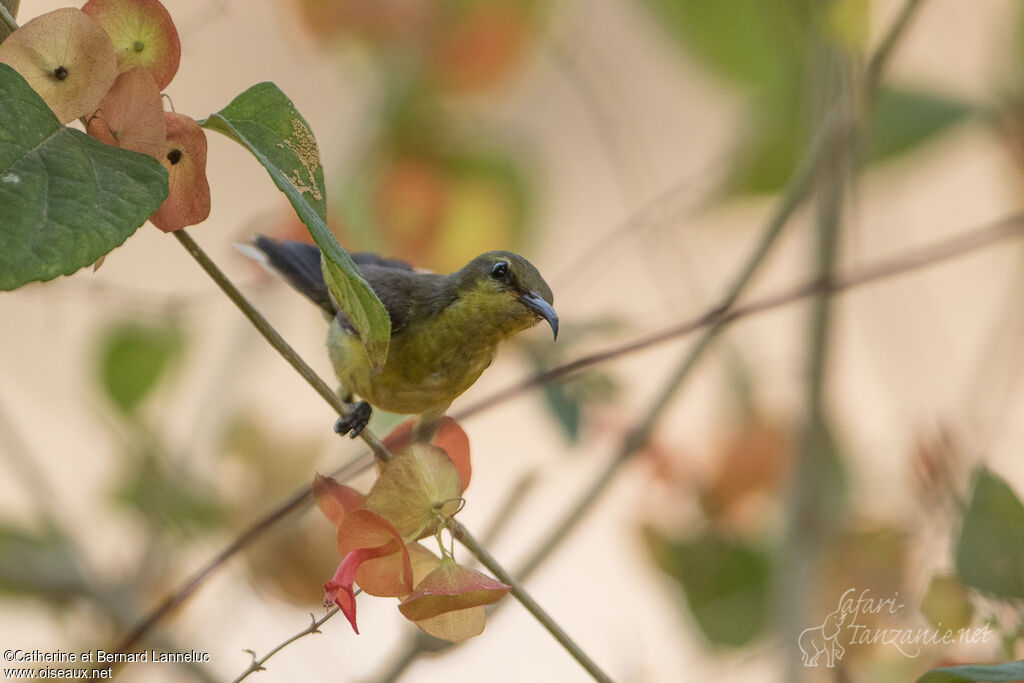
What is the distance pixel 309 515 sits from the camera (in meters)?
1.44

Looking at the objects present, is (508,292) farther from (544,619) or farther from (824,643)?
(544,619)

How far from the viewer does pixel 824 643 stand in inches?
48.5

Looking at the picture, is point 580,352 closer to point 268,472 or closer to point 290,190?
point 268,472

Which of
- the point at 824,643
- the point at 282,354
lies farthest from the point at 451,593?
the point at 824,643

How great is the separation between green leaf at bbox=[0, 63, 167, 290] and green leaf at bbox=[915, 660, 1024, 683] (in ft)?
1.73

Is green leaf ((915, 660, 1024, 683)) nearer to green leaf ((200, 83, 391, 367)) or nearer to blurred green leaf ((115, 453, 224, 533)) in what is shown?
green leaf ((200, 83, 391, 367))

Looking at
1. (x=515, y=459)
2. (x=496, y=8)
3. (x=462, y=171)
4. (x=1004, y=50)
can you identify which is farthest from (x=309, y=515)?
(x=1004, y=50)

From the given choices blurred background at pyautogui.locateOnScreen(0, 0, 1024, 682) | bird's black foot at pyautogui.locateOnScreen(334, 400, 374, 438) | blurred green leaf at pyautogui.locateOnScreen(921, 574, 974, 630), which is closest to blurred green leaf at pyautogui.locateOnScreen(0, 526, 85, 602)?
blurred background at pyautogui.locateOnScreen(0, 0, 1024, 682)

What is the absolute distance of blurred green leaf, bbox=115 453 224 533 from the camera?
4.76ft

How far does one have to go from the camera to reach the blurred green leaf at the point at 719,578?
4.85 feet

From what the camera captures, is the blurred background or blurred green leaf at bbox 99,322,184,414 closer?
the blurred background

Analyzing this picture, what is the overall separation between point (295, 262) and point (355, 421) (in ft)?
1.01

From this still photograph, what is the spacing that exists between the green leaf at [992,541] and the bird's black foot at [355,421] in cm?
73

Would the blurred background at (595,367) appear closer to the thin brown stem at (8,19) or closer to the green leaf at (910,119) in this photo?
the green leaf at (910,119)
